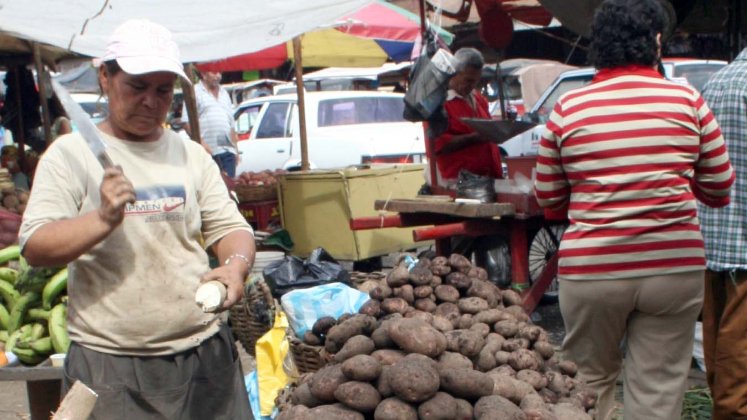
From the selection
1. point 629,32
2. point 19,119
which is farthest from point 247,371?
point 19,119

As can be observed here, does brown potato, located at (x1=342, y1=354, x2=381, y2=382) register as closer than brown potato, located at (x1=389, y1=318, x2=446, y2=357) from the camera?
Yes

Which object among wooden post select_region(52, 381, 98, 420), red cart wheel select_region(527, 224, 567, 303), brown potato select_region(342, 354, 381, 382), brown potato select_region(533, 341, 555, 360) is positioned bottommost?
red cart wheel select_region(527, 224, 567, 303)

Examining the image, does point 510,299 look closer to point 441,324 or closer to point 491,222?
point 441,324

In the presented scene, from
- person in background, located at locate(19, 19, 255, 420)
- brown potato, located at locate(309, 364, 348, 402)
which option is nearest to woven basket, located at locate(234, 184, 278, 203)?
brown potato, located at locate(309, 364, 348, 402)

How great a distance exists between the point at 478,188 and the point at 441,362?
2881mm

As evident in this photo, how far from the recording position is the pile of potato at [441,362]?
8.95 ft

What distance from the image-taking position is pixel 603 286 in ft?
11.4

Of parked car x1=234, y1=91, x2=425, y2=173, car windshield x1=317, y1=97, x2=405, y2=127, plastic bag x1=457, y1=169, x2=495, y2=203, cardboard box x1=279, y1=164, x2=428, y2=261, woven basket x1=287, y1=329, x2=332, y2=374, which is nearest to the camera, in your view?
woven basket x1=287, y1=329, x2=332, y2=374

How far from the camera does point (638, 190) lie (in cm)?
338

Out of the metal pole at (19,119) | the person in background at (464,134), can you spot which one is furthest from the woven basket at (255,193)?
the metal pole at (19,119)

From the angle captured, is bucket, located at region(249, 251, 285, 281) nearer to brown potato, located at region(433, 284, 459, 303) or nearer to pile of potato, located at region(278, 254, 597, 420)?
pile of potato, located at region(278, 254, 597, 420)

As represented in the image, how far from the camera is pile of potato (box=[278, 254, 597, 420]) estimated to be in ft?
8.95

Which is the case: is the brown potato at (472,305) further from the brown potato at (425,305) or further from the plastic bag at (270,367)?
the plastic bag at (270,367)

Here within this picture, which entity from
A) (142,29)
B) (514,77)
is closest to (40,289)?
(142,29)
